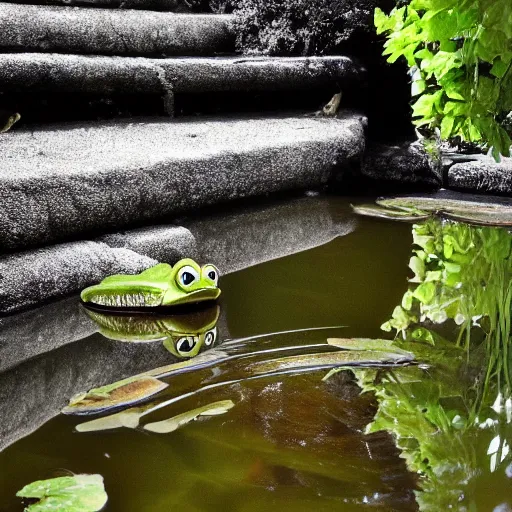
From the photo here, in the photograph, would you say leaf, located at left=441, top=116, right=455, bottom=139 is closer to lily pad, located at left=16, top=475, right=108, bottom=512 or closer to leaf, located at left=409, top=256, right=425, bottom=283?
leaf, located at left=409, top=256, right=425, bottom=283

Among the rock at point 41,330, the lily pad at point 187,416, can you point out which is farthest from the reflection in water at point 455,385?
the rock at point 41,330

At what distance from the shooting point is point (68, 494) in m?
0.78

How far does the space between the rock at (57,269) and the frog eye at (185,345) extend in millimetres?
332

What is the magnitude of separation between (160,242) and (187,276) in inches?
13.4

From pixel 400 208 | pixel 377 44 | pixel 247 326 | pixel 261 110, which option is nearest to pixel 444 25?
pixel 247 326

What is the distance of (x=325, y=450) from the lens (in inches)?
35.4

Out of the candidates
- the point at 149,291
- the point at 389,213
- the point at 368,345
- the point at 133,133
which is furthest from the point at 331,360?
the point at 389,213

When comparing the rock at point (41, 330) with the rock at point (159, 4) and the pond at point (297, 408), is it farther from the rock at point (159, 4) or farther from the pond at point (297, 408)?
the rock at point (159, 4)

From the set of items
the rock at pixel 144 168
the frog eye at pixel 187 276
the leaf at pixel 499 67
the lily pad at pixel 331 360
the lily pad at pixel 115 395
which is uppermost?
the leaf at pixel 499 67

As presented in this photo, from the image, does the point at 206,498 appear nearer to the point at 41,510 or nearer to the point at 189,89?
the point at 41,510

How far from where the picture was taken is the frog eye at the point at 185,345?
125 cm

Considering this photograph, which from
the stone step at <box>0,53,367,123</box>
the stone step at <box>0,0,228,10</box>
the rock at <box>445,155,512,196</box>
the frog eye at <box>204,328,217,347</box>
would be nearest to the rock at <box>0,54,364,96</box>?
the stone step at <box>0,53,367,123</box>

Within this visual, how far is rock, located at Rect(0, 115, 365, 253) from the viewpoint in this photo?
1574mm

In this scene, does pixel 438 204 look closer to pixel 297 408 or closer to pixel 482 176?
pixel 482 176
